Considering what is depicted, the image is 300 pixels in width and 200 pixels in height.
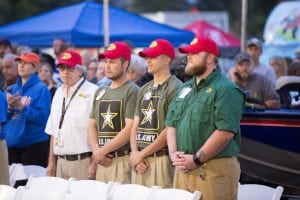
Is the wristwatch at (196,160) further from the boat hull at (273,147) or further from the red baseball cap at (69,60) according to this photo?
the red baseball cap at (69,60)

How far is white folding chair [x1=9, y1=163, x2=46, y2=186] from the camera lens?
959 centimetres

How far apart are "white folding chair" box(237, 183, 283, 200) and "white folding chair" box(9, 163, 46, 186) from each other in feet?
7.63

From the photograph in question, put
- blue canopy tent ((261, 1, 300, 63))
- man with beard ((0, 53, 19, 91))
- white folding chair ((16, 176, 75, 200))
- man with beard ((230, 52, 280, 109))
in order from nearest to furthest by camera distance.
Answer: white folding chair ((16, 176, 75, 200)), man with beard ((230, 52, 280, 109)), man with beard ((0, 53, 19, 91)), blue canopy tent ((261, 1, 300, 63))

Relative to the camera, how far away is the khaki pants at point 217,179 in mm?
7445

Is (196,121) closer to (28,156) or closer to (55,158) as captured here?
(55,158)

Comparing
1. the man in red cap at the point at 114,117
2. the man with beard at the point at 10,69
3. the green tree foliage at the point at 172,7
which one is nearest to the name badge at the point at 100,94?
the man in red cap at the point at 114,117

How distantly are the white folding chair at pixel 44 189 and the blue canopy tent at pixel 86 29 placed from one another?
8.04 meters

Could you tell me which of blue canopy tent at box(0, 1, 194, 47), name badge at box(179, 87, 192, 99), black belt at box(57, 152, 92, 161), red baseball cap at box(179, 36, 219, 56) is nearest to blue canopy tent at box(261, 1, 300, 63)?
blue canopy tent at box(0, 1, 194, 47)

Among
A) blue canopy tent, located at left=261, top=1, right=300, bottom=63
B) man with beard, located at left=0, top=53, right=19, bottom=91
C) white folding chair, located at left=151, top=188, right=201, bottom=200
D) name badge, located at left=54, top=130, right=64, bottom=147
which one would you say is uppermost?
blue canopy tent, located at left=261, top=1, right=300, bottom=63

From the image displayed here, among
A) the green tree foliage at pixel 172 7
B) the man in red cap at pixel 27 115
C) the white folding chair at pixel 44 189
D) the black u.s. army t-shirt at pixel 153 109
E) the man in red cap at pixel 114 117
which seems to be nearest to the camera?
the white folding chair at pixel 44 189

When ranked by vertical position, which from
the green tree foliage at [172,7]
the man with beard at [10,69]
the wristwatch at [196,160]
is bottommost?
the wristwatch at [196,160]

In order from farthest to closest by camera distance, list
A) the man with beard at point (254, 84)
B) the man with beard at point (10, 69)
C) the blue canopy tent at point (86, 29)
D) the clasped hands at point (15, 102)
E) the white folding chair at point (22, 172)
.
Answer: the blue canopy tent at point (86, 29), the man with beard at point (10, 69), the man with beard at point (254, 84), the clasped hands at point (15, 102), the white folding chair at point (22, 172)

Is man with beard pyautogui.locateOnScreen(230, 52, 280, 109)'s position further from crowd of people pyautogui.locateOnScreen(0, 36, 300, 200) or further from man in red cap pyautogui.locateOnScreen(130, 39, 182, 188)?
man in red cap pyautogui.locateOnScreen(130, 39, 182, 188)

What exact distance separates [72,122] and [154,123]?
1155 millimetres
